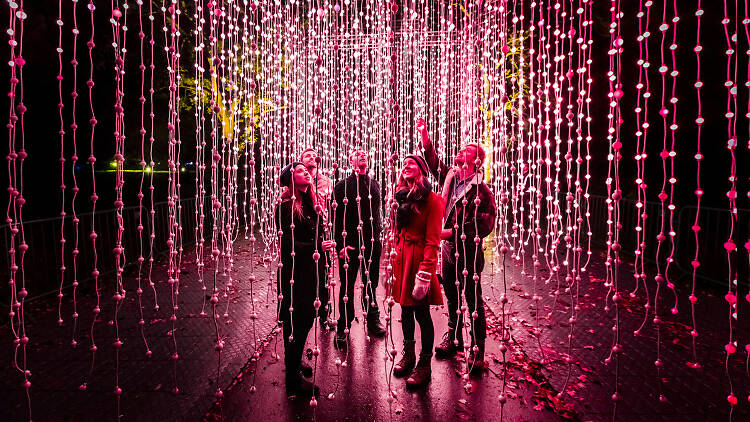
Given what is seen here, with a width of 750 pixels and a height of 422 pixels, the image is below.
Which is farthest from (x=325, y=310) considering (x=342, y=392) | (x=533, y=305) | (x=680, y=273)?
(x=680, y=273)

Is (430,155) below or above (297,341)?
above

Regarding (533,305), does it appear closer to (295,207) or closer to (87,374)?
(295,207)

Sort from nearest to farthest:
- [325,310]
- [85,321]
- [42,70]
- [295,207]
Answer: [295,207]
[325,310]
[85,321]
[42,70]

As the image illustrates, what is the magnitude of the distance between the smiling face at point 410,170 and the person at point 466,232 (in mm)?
242

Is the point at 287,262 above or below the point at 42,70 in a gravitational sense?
below

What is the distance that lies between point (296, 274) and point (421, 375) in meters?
1.00

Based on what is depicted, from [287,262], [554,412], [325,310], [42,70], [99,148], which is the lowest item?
[554,412]

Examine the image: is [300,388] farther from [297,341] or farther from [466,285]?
[466,285]

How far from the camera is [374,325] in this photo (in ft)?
10.9

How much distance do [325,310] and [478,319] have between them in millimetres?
1266

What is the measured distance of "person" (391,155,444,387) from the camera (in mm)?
2480

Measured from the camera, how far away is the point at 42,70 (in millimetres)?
5160

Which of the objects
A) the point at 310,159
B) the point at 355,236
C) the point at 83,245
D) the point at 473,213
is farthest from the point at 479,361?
the point at 83,245

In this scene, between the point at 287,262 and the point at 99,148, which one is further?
the point at 99,148
